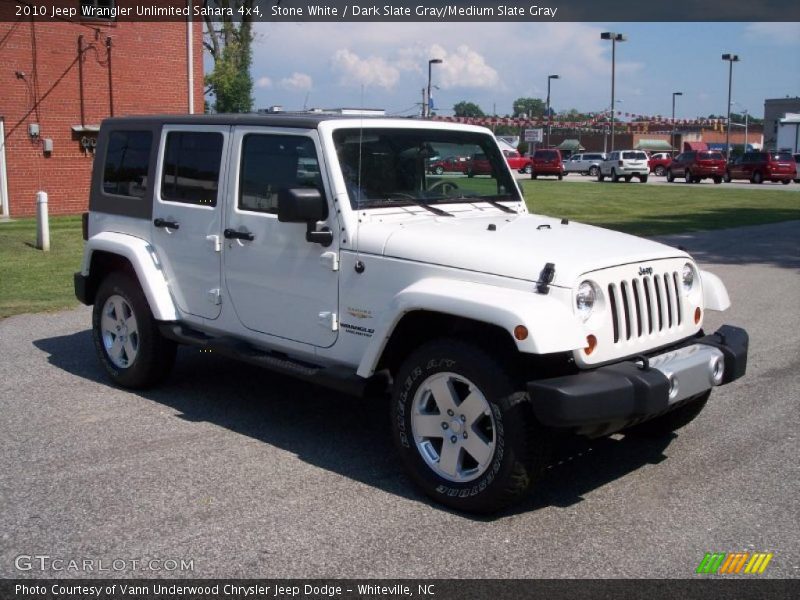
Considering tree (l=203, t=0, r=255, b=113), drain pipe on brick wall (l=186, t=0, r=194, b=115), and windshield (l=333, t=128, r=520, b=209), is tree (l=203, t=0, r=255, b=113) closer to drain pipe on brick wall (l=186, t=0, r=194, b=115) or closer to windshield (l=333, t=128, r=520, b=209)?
drain pipe on brick wall (l=186, t=0, r=194, b=115)

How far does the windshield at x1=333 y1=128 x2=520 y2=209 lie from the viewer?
5371 millimetres

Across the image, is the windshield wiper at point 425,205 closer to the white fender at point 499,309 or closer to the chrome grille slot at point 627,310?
the white fender at point 499,309

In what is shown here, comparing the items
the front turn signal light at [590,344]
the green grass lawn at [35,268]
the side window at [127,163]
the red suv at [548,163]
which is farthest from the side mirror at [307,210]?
the red suv at [548,163]

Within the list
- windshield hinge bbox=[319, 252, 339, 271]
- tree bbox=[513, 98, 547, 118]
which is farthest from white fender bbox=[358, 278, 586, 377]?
tree bbox=[513, 98, 547, 118]

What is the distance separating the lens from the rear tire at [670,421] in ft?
18.2

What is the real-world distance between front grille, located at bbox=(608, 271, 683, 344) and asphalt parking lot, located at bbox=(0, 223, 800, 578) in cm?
90

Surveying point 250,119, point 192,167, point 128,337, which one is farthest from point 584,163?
point 250,119

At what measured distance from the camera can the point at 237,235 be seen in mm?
5805

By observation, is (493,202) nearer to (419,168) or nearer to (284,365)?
(419,168)

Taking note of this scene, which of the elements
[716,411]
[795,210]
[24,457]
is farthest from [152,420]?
[795,210]

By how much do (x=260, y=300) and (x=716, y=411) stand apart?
3.22m

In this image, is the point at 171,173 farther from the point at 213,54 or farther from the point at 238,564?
the point at 213,54

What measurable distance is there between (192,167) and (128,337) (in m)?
1.42

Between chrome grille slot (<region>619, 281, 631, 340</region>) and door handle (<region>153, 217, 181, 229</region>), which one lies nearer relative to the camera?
chrome grille slot (<region>619, 281, 631, 340</region>)
